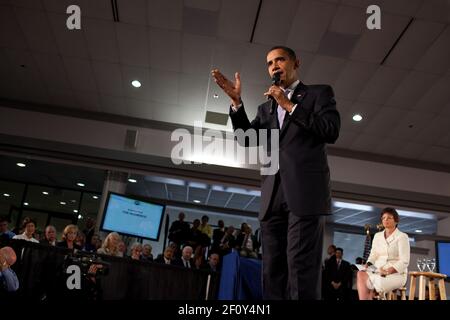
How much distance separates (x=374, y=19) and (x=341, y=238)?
934cm

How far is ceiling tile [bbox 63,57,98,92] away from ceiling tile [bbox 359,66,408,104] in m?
4.27

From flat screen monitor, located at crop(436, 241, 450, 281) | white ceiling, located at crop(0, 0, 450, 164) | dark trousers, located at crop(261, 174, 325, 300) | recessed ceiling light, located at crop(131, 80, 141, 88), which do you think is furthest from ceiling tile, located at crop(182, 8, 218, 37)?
flat screen monitor, located at crop(436, 241, 450, 281)

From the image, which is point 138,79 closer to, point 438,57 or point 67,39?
point 67,39

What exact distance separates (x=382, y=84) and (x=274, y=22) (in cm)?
201

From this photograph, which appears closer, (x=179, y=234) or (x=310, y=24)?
(x=310, y=24)

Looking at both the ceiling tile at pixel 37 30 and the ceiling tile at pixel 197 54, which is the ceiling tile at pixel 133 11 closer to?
the ceiling tile at pixel 197 54

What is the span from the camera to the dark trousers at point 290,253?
1.11m

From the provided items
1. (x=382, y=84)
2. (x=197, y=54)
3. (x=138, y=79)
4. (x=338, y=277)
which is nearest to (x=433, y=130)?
(x=382, y=84)

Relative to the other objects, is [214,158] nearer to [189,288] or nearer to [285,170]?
[189,288]

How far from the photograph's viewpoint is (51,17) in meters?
5.09

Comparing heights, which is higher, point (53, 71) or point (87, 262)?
point (53, 71)

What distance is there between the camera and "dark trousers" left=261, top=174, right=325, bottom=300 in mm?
1105

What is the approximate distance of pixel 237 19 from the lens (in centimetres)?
477

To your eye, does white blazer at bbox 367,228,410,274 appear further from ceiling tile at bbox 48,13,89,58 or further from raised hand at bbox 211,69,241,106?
ceiling tile at bbox 48,13,89,58
